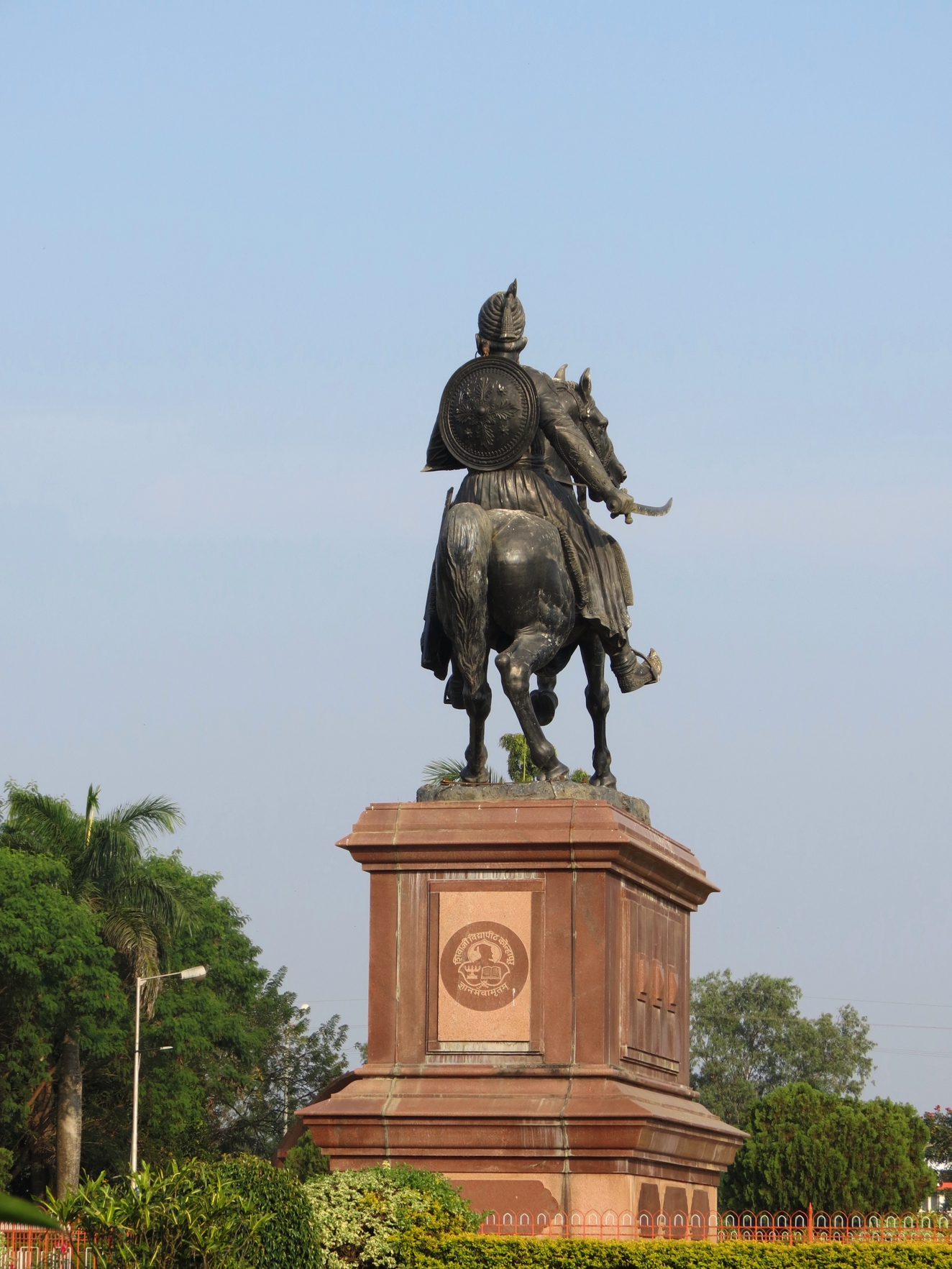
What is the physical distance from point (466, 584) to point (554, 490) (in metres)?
1.10

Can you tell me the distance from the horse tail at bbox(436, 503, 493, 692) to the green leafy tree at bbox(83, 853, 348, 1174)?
29.4 meters

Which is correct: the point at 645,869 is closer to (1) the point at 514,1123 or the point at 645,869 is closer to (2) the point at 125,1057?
(1) the point at 514,1123

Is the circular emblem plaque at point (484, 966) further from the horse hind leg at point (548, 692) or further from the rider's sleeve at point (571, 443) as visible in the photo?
the rider's sleeve at point (571, 443)

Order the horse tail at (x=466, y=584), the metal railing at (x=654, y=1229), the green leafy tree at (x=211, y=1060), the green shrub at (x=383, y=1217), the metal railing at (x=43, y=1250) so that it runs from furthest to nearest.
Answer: the green leafy tree at (x=211, y=1060)
the horse tail at (x=466, y=584)
the metal railing at (x=654, y=1229)
the green shrub at (x=383, y=1217)
the metal railing at (x=43, y=1250)

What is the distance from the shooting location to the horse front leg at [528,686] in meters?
13.5

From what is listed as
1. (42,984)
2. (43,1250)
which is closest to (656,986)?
(43,1250)

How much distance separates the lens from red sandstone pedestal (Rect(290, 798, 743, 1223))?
12.4 metres

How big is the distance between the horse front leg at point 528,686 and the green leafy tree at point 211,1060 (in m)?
29.4

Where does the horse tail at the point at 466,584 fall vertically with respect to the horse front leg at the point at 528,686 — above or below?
above

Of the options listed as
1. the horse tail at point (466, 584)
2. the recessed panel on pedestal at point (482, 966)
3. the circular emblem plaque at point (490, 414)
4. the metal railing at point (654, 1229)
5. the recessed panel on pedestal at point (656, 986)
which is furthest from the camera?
the circular emblem plaque at point (490, 414)

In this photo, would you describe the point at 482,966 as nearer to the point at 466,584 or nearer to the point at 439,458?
the point at 466,584

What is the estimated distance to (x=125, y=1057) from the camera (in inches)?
1829

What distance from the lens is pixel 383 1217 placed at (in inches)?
457

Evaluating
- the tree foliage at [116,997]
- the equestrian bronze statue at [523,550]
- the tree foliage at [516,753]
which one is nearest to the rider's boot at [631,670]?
the equestrian bronze statue at [523,550]
